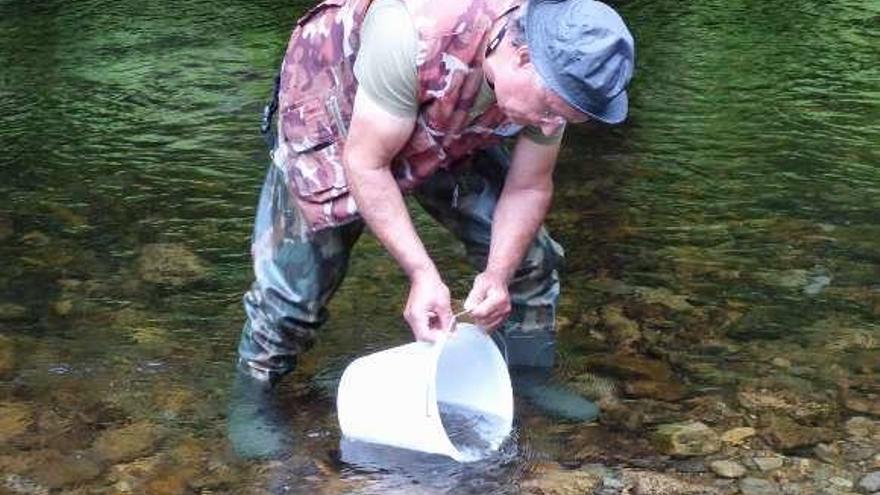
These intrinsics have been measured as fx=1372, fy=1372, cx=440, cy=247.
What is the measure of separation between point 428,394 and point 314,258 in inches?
18.7

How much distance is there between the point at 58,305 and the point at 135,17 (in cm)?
416

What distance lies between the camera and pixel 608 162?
18.4 feet

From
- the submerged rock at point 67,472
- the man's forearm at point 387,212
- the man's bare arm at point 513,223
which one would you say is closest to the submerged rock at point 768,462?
the man's bare arm at point 513,223

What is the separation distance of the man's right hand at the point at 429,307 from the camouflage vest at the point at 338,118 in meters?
0.23

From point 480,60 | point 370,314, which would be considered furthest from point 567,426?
point 480,60

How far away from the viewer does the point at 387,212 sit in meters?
2.88

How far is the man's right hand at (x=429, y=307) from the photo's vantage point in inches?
115

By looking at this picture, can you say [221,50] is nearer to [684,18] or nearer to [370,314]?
[684,18]

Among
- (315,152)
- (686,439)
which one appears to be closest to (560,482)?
(686,439)

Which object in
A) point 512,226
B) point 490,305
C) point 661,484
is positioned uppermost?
point 512,226

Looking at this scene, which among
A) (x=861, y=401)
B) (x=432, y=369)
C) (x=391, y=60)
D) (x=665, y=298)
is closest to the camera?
(x=391, y=60)

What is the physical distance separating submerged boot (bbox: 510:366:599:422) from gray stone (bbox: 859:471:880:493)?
686 mm

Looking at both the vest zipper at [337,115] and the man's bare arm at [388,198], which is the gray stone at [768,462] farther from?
the vest zipper at [337,115]

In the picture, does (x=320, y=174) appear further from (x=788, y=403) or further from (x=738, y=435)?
(x=788, y=403)
